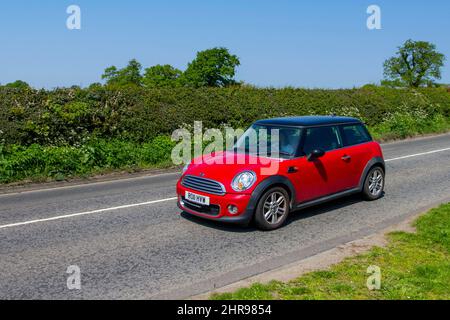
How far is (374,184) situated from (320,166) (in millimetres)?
1984

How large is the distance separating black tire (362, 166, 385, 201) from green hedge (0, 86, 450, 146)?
8.26 metres

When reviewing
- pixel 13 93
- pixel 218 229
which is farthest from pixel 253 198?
pixel 13 93

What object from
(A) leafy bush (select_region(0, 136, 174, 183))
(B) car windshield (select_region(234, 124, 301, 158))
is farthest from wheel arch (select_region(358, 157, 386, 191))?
(A) leafy bush (select_region(0, 136, 174, 183))

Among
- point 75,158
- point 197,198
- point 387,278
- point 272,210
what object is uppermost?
point 75,158

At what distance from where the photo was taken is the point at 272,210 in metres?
7.06

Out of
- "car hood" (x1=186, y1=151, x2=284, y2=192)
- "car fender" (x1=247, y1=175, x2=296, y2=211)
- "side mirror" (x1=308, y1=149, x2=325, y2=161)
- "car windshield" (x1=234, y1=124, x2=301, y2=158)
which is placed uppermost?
"car windshield" (x1=234, y1=124, x2=301, y2=158)

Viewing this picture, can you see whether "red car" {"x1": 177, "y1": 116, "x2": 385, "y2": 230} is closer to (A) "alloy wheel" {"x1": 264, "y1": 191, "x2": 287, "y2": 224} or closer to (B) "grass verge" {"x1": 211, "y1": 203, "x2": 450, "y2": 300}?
(A) "alloy wheel" {"x1": 264, "y1": 191, "x2": 287, "y2": 224}

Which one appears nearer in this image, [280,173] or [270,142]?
[280,173]

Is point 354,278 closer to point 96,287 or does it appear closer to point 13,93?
point 96,287

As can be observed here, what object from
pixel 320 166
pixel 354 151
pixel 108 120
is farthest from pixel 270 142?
pixel 108 120

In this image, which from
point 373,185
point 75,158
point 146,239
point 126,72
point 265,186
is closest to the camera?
point 146,239

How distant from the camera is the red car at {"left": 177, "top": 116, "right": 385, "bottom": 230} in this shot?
6.82 m

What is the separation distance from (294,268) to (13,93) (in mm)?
10796

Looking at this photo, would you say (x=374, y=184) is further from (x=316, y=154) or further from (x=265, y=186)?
(x=265, y=186)
